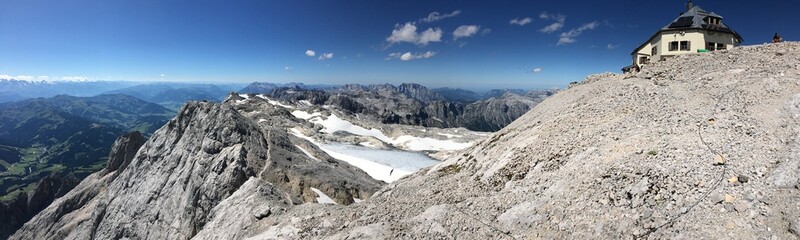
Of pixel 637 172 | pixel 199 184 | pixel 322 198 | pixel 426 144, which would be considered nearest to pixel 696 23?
pixel 637 172

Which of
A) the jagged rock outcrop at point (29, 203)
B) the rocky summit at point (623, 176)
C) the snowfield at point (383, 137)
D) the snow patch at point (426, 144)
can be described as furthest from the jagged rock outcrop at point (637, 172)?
the jagged rock outcrop at point (29, 203)

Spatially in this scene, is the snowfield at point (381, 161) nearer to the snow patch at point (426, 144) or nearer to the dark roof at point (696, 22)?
the snow patch at point (426, 144)

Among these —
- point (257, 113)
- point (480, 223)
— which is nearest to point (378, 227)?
point (480, 223)

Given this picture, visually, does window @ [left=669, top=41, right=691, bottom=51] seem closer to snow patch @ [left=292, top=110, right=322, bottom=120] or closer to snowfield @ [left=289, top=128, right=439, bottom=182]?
snowfield @ [left=289, top=128, right=439, bottom=182]

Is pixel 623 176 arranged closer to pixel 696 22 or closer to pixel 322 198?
pixel 322 198

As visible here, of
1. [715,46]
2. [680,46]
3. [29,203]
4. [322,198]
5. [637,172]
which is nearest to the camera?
[637,172]

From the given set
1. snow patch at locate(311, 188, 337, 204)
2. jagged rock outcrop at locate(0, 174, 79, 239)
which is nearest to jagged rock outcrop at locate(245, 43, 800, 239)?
snow patch at locate(311, 188, 337, 204)
